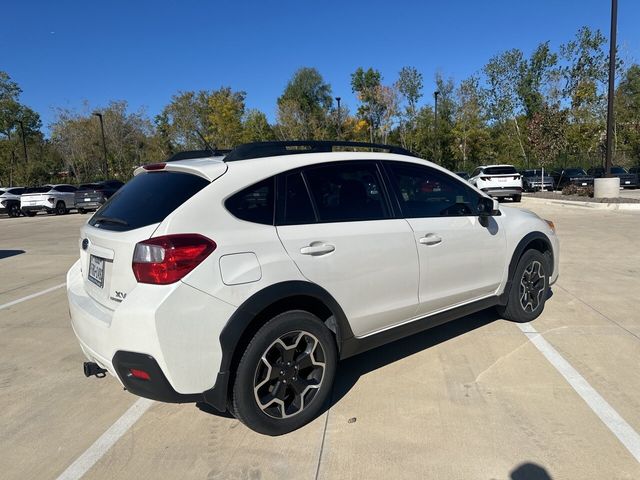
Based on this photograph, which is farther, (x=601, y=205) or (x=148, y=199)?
(x=601, y=205)

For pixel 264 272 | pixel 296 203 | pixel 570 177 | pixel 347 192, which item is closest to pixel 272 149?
pixel 296 203

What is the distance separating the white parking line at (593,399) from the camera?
2812 millimetres

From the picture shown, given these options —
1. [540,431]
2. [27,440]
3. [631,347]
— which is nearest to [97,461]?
[27,440]

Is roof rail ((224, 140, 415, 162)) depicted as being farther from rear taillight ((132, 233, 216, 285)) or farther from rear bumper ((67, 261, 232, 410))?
rear bumper ((67, 261, 232, 410))

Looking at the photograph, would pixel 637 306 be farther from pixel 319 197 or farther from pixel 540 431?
pixel 319 197

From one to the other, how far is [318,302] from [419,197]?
135cm

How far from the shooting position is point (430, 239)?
3.67 metres

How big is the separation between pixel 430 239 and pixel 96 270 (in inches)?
92.1

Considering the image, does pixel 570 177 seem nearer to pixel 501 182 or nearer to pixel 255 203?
pixel 501 182

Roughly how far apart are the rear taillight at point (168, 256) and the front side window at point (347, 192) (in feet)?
2.85

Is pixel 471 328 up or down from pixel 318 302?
down

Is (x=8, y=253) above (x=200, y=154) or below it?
below

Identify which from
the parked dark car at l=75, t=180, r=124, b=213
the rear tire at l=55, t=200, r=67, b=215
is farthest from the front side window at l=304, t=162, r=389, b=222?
the rear tire at l=55, t=200, r=67, b=215

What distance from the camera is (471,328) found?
4.77m
